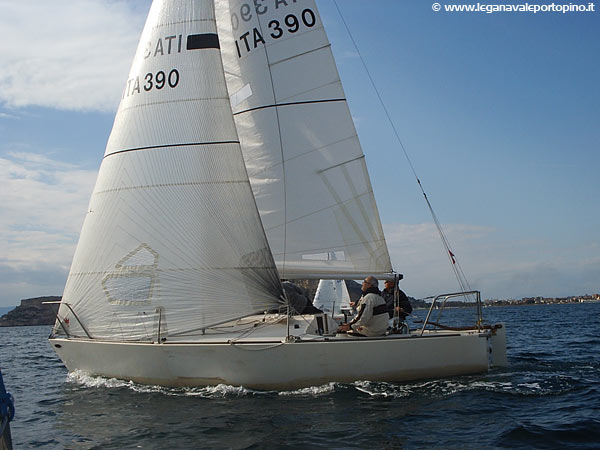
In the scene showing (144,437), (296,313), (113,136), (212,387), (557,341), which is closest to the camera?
(144,437)

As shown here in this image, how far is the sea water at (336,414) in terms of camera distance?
595 centimetres

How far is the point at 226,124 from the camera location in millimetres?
9977

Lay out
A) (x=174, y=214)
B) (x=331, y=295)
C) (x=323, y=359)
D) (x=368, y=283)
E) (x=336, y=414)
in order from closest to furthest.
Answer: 1. (x=336, y=414)
2. (x=323, y=359)
3. (x=368, y=283)
4. (x=174, y=214)
5. (x=331, y=295)

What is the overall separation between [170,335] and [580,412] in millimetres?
5795

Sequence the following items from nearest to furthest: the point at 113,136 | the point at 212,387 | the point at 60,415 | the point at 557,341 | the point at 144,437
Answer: the point at 144,437, the point at 60,415, the point at 212,387, the point at 113,136, the point at 557,341

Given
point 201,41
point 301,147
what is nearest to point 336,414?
point 301,147

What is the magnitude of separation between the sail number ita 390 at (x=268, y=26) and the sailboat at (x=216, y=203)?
0.02m

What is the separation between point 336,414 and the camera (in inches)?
273

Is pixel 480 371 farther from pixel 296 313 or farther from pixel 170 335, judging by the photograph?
pixel 170 335

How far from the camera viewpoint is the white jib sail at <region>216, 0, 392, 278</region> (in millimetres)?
9797

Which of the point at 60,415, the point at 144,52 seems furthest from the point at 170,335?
the point at 144,52

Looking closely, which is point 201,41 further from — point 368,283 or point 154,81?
point 368,283

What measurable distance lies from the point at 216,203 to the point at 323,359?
→ 10.3 ft

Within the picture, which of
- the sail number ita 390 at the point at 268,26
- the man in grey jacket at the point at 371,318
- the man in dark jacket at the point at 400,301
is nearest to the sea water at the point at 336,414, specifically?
the man in grey jacket at the point at 371,318
